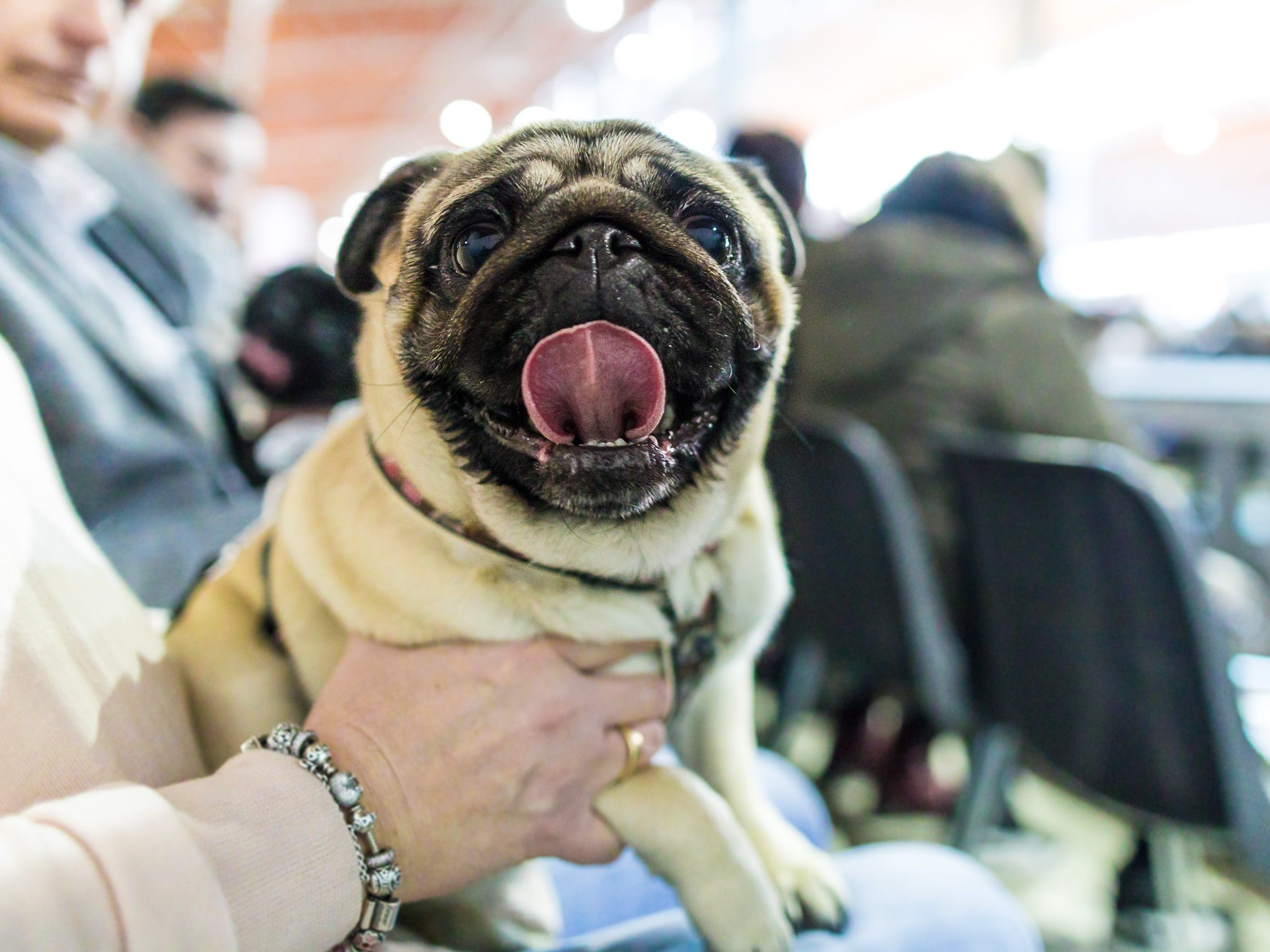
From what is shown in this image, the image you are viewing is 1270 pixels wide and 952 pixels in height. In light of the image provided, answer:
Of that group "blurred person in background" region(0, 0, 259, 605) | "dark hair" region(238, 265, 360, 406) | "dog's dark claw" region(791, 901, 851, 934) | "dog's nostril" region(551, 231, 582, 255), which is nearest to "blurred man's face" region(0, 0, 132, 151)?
"blurred person in background" region(0, 0, 259, 605)

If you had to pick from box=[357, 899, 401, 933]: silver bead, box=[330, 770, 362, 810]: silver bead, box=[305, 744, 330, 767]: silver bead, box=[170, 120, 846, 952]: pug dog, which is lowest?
box=[357, 899, 401, 933]: silver bead

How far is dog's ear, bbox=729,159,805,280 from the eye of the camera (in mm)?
783

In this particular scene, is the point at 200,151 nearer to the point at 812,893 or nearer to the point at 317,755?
the point at 317,755

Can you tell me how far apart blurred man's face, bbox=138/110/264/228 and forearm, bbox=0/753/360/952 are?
8.46 feet

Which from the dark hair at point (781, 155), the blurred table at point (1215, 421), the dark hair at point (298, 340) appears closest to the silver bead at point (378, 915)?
the dark hair at point (298, 340)

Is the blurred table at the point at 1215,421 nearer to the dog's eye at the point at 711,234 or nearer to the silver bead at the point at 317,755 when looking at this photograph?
the dog's eye at the point at 711,234

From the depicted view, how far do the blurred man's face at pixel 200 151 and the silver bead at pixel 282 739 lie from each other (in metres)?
2.50

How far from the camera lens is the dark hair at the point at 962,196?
1.71 metres

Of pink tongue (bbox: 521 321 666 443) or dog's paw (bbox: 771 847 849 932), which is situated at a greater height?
pink tongue (bbox: 521 321 666 443)

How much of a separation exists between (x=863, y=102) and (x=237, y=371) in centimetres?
413

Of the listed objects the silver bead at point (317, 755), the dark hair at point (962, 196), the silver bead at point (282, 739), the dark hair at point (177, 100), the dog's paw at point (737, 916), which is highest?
the dark hair at point (177, 100)

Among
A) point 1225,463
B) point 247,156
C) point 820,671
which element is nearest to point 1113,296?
point 1225,463

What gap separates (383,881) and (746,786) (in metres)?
0.40

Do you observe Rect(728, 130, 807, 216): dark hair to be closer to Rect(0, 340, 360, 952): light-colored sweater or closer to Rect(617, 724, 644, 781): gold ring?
Rect(617, 724, 644, 781): gold ring
